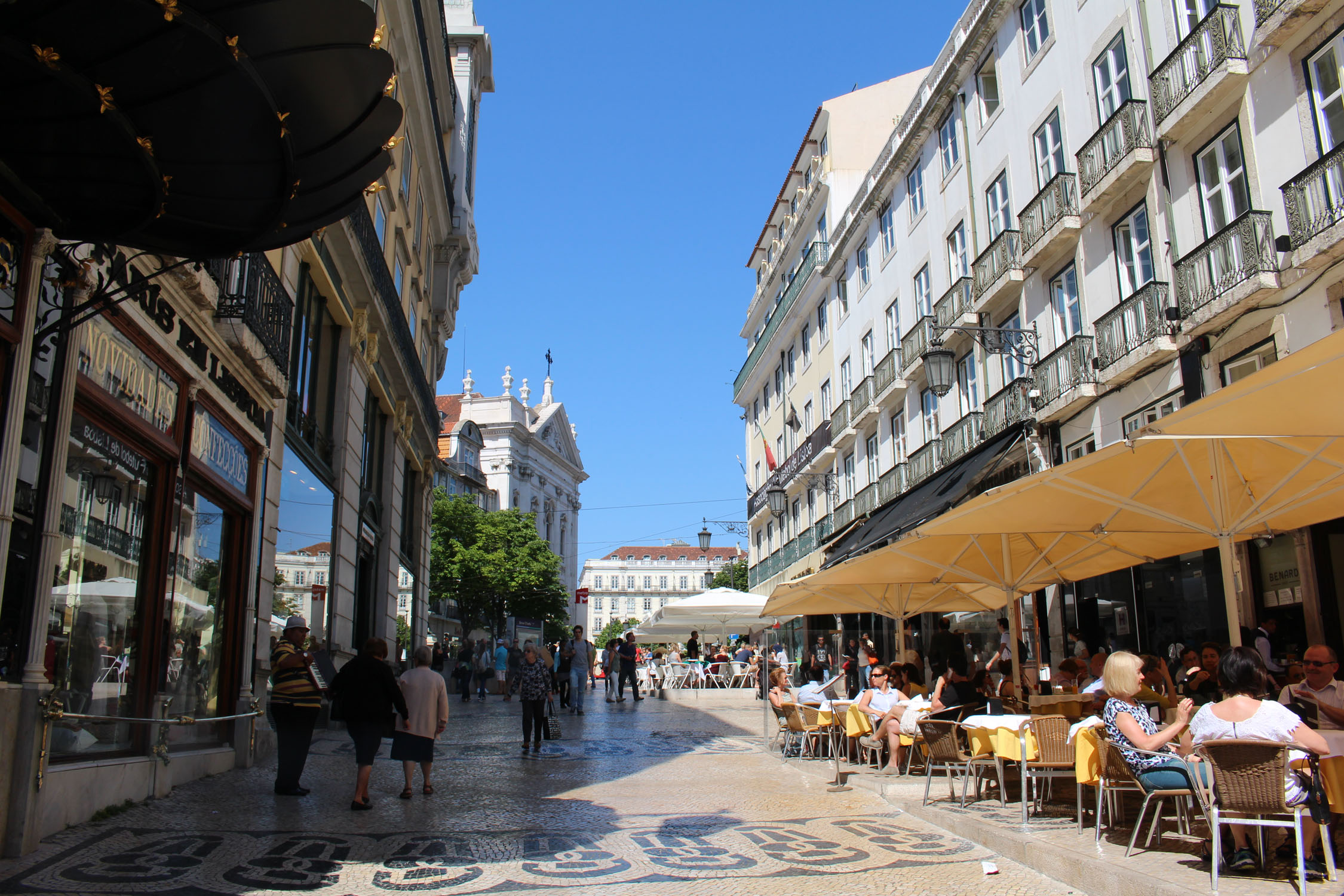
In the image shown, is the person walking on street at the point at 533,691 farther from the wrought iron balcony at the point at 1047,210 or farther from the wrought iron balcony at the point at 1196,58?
the wrought iron balcony at the point at 1196,58

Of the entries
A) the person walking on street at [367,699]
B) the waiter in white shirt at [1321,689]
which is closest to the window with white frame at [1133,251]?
the waiter in white shirt at [1321,689]

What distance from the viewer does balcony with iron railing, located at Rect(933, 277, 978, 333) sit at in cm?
2020

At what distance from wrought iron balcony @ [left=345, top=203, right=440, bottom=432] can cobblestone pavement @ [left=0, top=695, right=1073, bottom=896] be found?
646 centimetres

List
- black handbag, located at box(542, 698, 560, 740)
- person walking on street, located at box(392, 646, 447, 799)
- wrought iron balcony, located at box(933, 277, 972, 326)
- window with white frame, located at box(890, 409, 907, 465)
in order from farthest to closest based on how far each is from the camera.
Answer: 1. window with white frame, located at box(890, 409, 907, 465)
2. wrought iron balcony, located at box(933, 277, 972, 326)
3. black handbag, located at box(542, 698, 560, 740)
4. person walking on street, located at box(392, 646, 447, 799)

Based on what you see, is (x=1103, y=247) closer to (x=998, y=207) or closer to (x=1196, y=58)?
(x=1196, y=58)

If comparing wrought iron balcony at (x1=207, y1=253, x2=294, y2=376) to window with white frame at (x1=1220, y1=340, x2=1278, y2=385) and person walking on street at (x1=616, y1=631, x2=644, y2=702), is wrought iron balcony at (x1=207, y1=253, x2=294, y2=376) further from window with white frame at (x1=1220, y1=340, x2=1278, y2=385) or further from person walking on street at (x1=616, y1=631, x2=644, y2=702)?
person walking on street at (x1=616, y1=631, x2=644, y2=702)

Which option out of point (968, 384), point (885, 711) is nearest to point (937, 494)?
point (968, 384)

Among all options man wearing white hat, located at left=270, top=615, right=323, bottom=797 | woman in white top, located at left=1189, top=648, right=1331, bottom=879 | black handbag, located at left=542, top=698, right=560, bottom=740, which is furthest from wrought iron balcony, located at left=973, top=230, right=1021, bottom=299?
man wearing white hat, located at left=270, top=615, right=323, bottom=797

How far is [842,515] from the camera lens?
29.0 m

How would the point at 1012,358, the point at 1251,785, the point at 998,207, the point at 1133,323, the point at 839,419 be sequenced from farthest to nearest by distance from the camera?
the point at 839,419 < the point at 998,207 < the point at 1012,358 < the point at 1133,323 < the point at 1251,785

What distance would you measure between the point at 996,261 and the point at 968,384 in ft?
9.65

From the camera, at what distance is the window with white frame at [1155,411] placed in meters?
13.9

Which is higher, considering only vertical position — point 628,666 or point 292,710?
point 628,666

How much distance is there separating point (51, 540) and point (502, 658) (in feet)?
79.4
